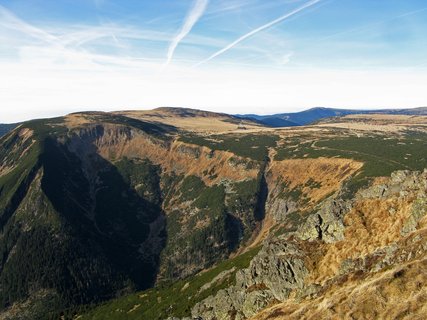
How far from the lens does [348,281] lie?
77.7 metres

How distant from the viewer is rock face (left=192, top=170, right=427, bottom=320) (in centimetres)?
8044

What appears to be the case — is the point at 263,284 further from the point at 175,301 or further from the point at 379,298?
the point at 175,301

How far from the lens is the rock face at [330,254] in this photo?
80438 millimetres

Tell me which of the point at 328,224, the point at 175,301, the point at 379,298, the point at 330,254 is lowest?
the point at 175,301

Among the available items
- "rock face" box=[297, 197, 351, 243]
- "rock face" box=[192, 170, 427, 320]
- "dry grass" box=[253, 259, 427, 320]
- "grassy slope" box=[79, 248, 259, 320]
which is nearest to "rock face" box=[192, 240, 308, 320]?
"rock face" box=[192, 170, 427, 320]

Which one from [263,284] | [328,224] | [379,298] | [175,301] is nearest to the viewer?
[379,298]

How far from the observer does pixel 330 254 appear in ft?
322

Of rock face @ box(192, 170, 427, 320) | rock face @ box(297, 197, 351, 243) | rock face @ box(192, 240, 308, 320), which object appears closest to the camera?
rock face @ box(192, 170, 427, 320)

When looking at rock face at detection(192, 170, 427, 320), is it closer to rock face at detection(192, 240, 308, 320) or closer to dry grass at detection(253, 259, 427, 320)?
rock face at detection(192, 240, 308, 320)

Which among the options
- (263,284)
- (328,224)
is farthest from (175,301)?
(328,224)

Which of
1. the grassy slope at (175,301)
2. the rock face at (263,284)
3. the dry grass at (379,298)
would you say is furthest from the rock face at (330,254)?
the grassy slope at (175,301)

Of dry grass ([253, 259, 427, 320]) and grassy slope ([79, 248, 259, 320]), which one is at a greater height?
dry grass ([253, 259, 427, 320])

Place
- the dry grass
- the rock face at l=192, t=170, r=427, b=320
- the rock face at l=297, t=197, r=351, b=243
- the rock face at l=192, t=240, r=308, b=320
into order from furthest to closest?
the rock face at l=297, t=197, r=351, b=243, the rock face at l=192, t=240, r=308, b=320, the rock face at l=192, t=170, r=427, b=320, the dry grass

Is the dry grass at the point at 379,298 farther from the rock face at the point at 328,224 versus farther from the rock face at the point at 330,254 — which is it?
the rock face at the point at 328,224
